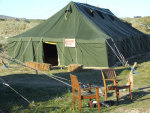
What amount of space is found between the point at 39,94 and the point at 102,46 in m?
7.47

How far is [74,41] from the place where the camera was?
51.4 feet

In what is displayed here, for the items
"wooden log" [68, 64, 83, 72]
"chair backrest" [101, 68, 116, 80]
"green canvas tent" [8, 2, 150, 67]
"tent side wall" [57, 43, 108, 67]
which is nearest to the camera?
"chair backrest" [101, 68, 116, 80]

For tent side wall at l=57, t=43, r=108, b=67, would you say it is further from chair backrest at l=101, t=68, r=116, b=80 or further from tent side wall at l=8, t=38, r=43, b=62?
chair backrest at l=101, t=68, r=116, b=80

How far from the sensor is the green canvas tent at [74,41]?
50.0ft

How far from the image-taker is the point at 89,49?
50.5 feet

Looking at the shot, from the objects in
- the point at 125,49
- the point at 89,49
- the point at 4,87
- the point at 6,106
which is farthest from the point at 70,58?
the point at 6,106

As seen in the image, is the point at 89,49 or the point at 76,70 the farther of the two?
the point at 89,49

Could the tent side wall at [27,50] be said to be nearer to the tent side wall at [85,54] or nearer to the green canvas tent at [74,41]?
the green canvas tent at [74,41]

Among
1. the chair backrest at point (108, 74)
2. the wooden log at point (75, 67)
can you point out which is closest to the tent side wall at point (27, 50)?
the wooden log at point (75, 67)

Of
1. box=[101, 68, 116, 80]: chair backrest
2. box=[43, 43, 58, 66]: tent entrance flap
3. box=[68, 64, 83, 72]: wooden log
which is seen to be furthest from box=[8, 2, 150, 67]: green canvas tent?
box=[101, 68, 116, 80]: chair backrest

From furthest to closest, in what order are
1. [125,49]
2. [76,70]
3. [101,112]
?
[125,49] < [76,70] < [101,112]

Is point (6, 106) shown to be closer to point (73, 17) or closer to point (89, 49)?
point (89, 49)

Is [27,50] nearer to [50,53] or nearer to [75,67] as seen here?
[50,53]

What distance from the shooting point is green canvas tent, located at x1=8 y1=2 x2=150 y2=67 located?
15.2 meters
